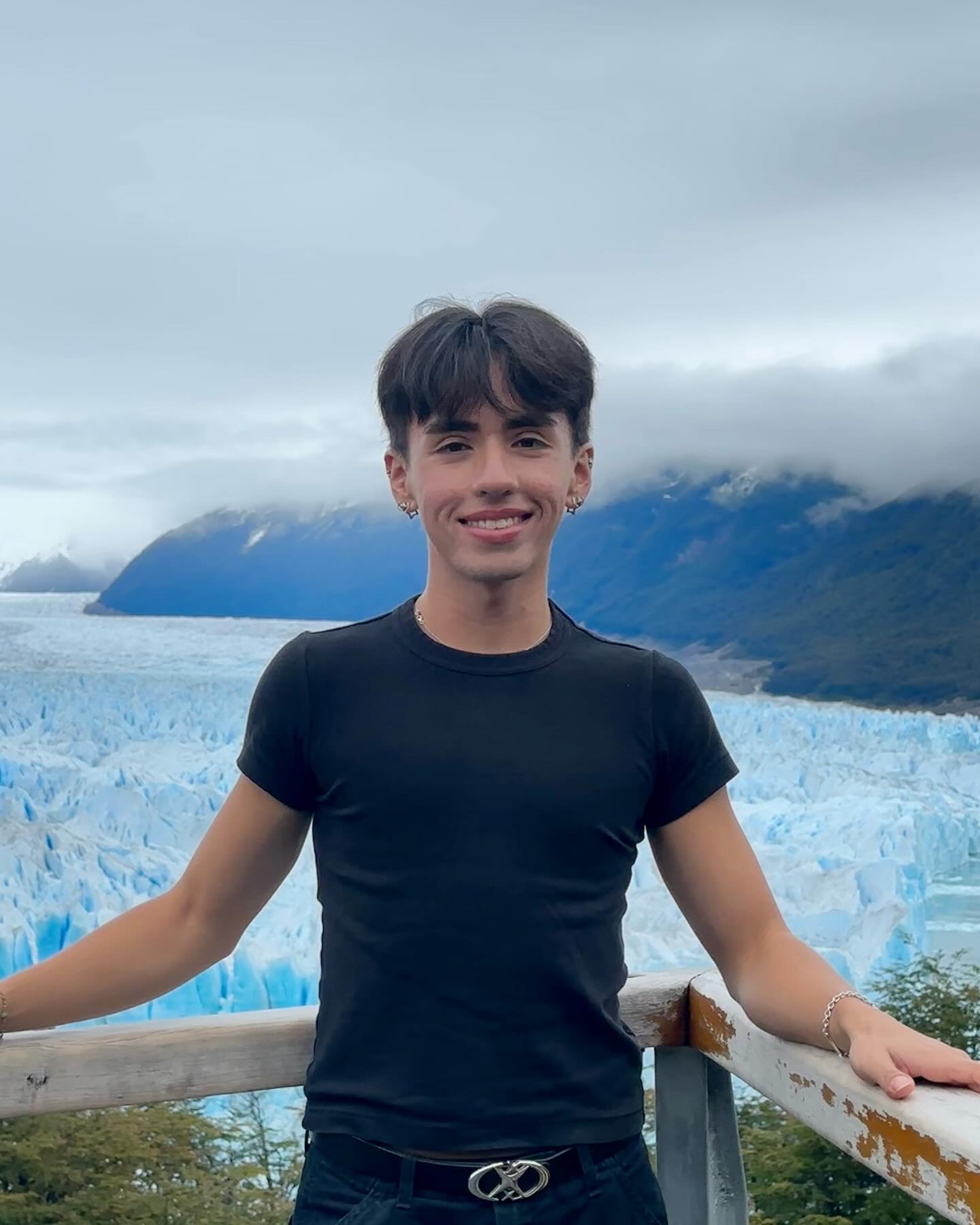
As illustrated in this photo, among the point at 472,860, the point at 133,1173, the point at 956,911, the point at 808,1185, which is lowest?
the point at 956,911

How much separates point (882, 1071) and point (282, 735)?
0.44 metres

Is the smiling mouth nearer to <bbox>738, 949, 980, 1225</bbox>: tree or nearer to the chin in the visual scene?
the chin

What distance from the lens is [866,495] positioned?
14.6 ft

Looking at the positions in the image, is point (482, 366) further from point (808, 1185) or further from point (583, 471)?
point (808, 1185)

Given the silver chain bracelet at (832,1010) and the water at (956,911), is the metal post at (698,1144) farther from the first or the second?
the water at (956,911)

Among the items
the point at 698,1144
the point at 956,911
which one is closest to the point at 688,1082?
the point at 698,1144

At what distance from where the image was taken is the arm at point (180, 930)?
2.73 ft

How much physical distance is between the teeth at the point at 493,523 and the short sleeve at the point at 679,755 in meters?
0.15

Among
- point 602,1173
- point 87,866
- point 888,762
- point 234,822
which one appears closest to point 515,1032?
point 602,1173

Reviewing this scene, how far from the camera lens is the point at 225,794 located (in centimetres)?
414

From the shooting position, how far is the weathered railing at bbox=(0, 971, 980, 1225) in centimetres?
68

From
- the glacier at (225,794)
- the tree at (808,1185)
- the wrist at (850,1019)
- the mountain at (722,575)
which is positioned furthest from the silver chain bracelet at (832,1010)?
the mountain at (722,575)

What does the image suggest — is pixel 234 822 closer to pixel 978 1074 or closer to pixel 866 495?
pixel 978 1074

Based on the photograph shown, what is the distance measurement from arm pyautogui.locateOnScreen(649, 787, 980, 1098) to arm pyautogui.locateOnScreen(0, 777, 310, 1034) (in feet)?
0.93
